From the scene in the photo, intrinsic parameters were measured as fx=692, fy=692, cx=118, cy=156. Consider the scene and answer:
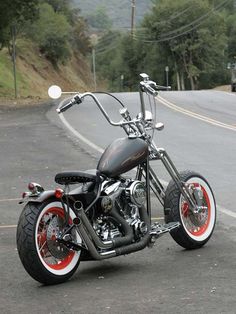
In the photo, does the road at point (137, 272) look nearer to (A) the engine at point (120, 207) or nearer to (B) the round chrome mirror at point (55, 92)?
(A) the engine at point (120, 207)

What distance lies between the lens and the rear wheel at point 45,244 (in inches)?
209

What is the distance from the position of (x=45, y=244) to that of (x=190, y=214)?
1.66 m

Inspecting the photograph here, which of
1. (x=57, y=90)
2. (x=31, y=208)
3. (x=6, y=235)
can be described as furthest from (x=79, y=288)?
(x=6, y=235)

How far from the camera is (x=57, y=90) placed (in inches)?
231

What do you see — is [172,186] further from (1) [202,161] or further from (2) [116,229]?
(1) [202,161]

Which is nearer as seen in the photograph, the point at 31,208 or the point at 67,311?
the point at 67,311

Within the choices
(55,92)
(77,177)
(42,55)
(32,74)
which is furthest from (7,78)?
(77,177)

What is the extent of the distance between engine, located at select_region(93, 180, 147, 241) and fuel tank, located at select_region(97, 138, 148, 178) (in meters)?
0.13

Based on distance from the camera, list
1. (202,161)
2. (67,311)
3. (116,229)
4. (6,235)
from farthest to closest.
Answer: (202,161), (6,235), (116,229), (67,311)

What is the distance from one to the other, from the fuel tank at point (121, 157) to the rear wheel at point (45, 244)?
0.51 m

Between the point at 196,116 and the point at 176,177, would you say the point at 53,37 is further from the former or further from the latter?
the point at 176,177

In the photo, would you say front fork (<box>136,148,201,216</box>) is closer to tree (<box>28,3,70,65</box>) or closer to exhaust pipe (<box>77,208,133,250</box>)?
exhaust pipe (<box>77,208,133,250</box>)

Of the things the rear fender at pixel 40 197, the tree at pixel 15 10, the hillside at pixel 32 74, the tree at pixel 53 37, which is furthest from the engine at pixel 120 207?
the tree at pixel 53 37

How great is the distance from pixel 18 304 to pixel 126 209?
1336 millimetres
